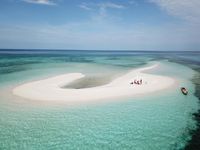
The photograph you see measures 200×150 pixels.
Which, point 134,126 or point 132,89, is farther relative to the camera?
point 132,89

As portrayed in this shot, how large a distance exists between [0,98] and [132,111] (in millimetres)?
9914

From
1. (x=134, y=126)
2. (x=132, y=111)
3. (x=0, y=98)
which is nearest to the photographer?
(x=134, y=126)

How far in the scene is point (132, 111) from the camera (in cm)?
1227

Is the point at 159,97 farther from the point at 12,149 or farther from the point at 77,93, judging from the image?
the point at 12,149

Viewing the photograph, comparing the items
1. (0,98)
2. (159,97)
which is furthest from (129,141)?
(0,98)

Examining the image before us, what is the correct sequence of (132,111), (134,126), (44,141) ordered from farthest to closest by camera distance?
(132,111) → (134,126) → (44,141)

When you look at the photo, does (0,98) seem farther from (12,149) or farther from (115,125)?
(115,125)

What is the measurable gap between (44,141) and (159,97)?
10.5 meters

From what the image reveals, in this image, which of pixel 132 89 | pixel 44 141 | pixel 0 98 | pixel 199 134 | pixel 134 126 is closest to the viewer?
pixel 44 141

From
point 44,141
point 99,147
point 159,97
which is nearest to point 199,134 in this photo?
point 99,147

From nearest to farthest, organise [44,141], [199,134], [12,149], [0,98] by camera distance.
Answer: [12,149] < [44,141] < [199,134] < [0,98]

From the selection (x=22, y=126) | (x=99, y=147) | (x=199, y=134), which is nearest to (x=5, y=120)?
(x=22, y=126)

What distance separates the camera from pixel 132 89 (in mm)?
17797

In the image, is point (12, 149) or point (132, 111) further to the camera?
point (132, 111)
